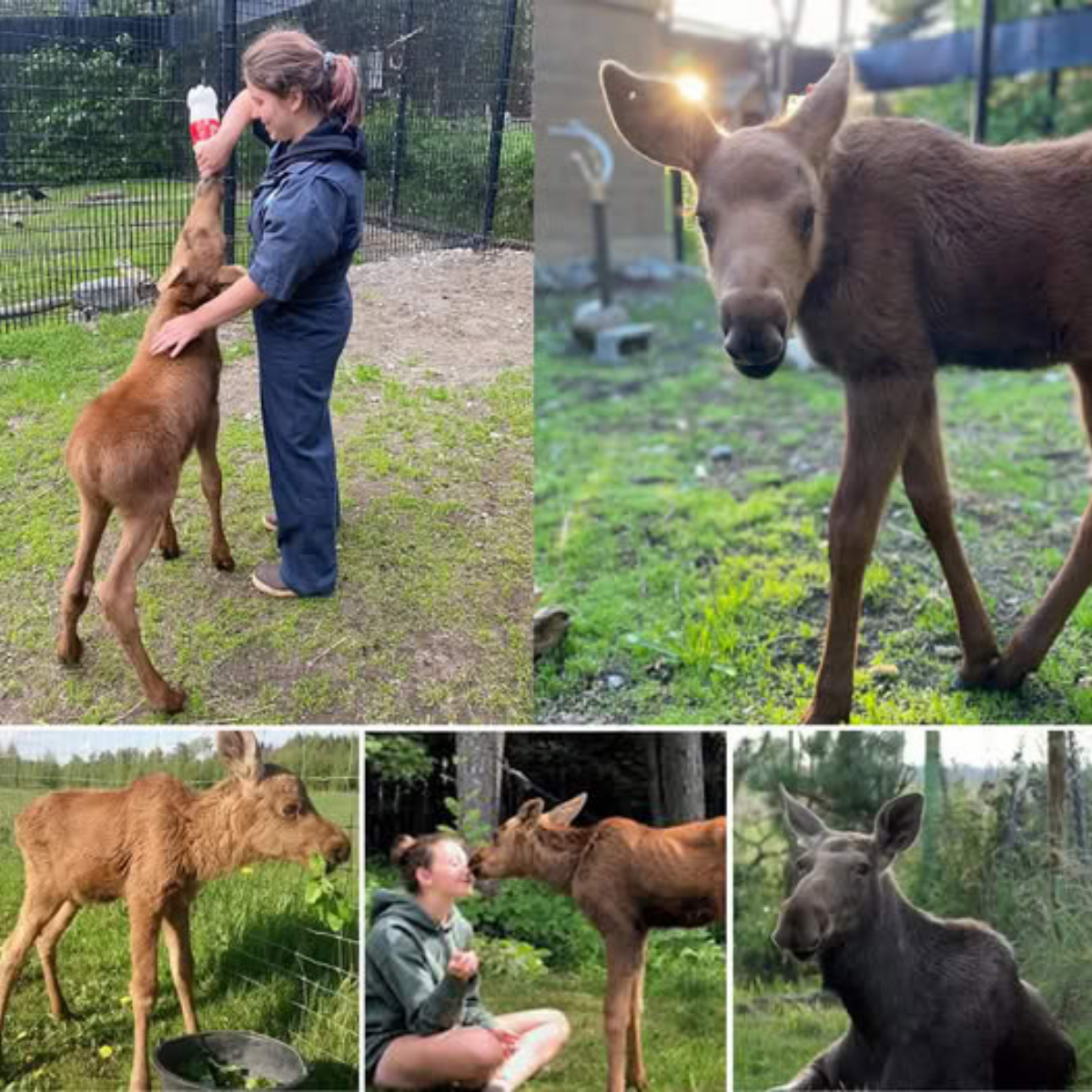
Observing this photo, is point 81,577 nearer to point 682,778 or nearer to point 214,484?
point 214,484

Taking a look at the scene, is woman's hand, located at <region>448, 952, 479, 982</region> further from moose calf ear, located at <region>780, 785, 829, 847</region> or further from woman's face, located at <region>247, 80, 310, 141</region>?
woman's face, located at <region>247, 80, 310, 141</region>

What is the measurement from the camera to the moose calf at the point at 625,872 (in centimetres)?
374

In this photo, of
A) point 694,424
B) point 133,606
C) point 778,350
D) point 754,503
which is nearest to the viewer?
point 778,350

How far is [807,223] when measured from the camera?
3.02 m

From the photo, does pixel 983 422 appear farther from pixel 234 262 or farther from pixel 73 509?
pixel 73 509

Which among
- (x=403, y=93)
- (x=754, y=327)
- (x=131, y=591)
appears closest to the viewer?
(x=754, y=327)

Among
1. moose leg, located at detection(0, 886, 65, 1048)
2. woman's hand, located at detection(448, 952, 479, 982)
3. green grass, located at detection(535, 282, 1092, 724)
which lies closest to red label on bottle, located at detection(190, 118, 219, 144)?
green grass, located at detection(535, 282, 1092, 724)

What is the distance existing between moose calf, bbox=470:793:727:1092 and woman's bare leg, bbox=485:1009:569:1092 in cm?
16

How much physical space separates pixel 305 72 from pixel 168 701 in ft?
6.25

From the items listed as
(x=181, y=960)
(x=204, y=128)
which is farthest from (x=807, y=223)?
(x=181, y=960)

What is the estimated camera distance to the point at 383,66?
3.93 metres

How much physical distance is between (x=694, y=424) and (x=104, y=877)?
520 cm

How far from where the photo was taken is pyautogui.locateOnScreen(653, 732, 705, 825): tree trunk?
3836mm

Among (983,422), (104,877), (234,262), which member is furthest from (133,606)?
(983,422)
